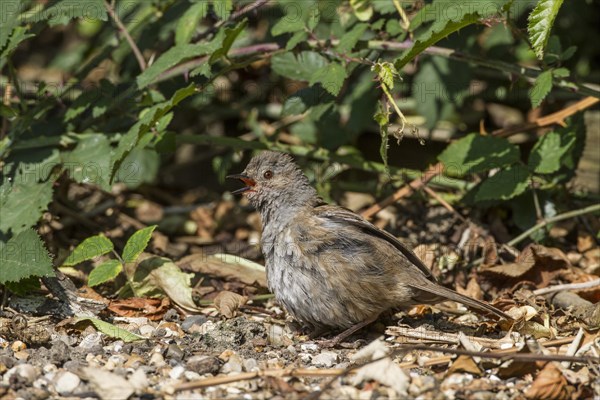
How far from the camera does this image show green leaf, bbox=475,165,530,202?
5324 millimetres

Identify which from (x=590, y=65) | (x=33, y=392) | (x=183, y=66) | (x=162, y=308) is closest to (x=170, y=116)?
(x=183, y=66)

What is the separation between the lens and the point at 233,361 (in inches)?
165

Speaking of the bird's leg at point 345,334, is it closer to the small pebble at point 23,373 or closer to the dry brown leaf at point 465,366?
the dry brown leaf at point 465,366

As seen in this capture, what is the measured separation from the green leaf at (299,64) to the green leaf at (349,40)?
0.41 meters

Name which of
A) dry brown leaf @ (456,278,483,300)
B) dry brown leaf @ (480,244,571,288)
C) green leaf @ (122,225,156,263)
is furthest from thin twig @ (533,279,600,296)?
green leaf @ (122,225,156,263)

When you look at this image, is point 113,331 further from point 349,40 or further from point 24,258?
point 349,40

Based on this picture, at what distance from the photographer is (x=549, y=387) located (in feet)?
12.4

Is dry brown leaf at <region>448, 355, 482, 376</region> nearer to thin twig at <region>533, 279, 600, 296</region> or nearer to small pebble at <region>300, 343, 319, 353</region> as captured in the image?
small pebble at <region>300, 343, 319, 353</region>

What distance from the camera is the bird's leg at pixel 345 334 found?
4686 millimetres

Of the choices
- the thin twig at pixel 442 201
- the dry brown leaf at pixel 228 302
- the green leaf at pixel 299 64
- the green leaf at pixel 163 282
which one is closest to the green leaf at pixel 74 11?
the green leaf at pixel 299 64

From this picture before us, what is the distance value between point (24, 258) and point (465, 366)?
2420 mm

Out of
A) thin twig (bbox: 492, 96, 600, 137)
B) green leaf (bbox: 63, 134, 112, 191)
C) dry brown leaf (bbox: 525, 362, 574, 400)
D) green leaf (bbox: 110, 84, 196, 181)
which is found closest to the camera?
dry brown leaf (bbox: 525, 362, 574, 400)

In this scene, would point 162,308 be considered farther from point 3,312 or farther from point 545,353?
point 545,353

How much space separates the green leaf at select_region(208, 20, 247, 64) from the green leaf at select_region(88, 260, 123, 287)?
1282 mm
